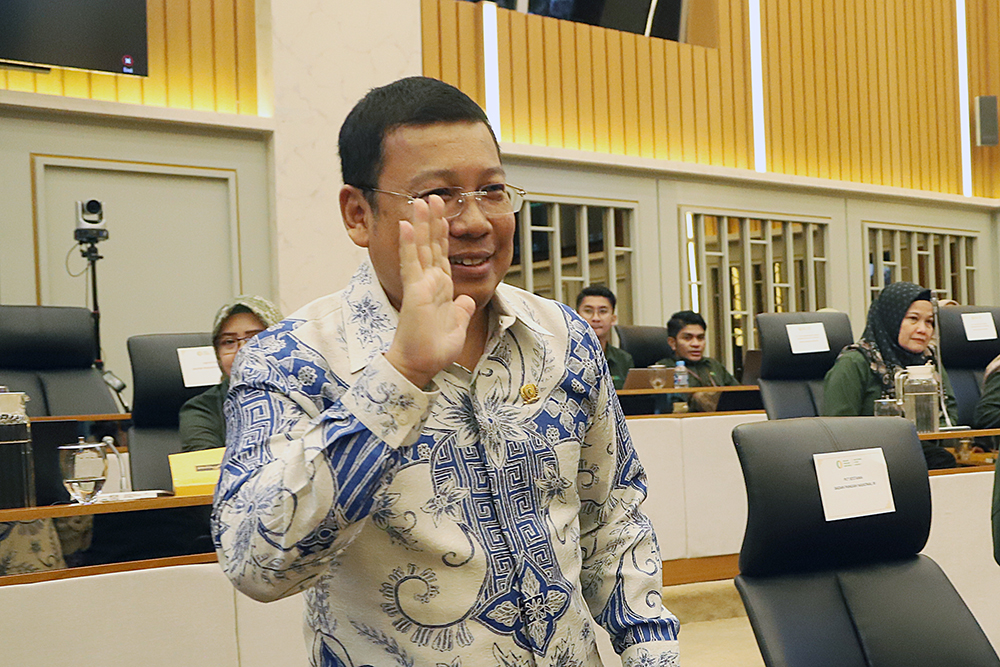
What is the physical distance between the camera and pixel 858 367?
14.0 feet

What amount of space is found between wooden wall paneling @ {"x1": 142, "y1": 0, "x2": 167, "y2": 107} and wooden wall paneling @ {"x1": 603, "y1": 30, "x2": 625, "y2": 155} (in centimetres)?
288

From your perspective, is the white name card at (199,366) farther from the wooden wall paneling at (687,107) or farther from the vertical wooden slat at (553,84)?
the wooden wall paneling at (687,107)

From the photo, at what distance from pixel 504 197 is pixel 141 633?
1.13 m

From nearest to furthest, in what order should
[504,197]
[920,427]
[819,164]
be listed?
[504,197], [920,427], [819,164]

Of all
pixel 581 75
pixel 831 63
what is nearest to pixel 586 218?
pixel 581 75

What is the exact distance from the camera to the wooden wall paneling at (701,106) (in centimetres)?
736

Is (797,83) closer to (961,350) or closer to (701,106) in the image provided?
(701,106)

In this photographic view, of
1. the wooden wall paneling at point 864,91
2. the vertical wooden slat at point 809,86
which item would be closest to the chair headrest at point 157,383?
the vertical wooden slat at point 809,86

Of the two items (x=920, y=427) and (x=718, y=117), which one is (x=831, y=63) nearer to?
(x=718, y=117)

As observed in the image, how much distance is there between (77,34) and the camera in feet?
15.9

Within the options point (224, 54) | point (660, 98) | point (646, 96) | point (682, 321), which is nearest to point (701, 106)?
point (660, 98)

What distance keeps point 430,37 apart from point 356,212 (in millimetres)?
5328

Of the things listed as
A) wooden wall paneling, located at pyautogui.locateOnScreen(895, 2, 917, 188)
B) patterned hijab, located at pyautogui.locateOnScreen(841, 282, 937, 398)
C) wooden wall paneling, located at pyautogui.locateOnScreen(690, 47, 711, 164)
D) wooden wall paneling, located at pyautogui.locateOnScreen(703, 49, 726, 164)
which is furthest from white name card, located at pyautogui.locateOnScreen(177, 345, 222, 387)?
wooden wall paneling, located at pyautogui.locateOnScreen(895, 2, 917, 188)

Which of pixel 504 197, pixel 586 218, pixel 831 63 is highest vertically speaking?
pixel 831 63
